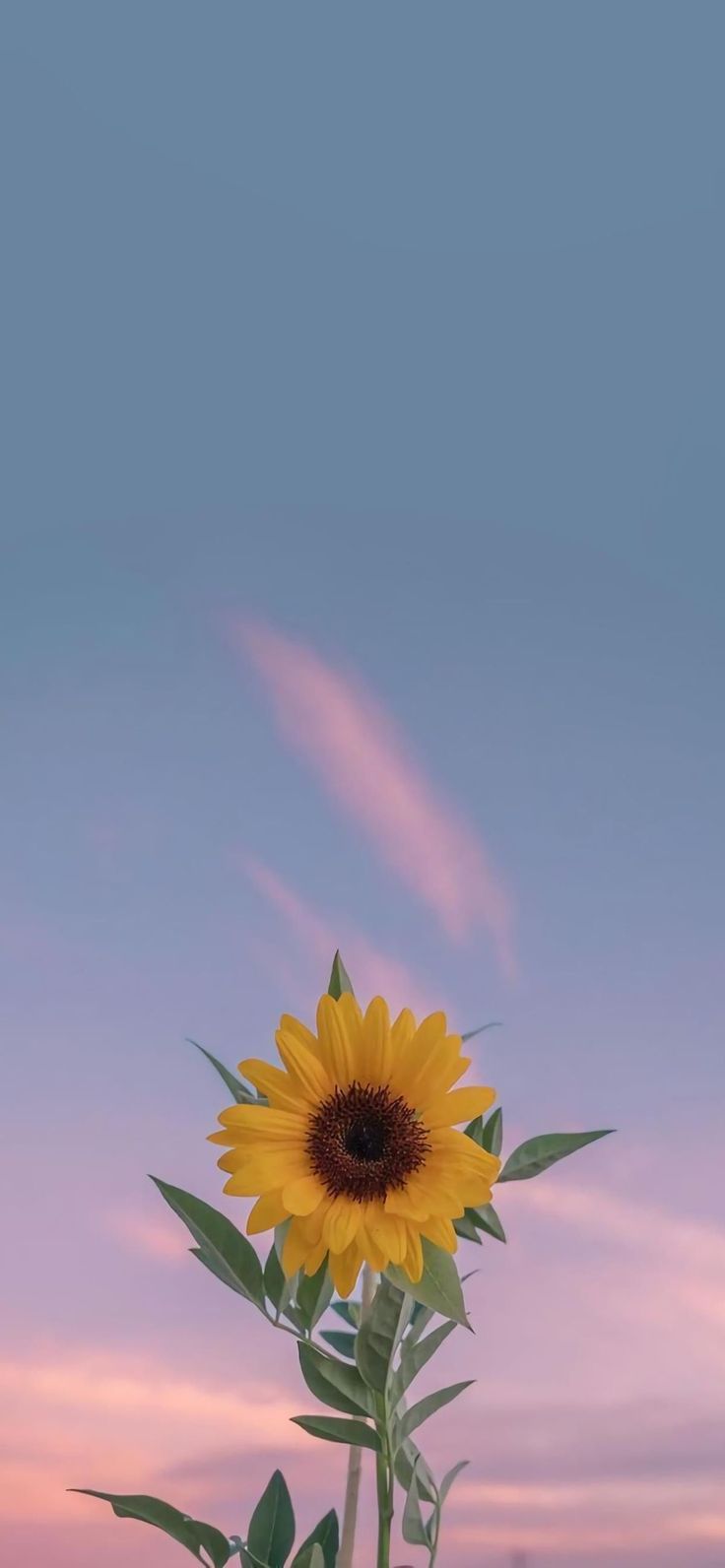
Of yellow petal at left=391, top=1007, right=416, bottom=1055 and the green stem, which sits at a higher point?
yellow petal at left=391, top=1007, right=416, bottom=1055

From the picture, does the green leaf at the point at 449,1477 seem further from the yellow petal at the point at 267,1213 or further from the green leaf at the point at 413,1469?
the yellow petal at the point at 267,1213

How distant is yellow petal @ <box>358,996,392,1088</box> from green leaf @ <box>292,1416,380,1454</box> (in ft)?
0.97

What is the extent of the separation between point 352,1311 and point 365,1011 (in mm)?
400

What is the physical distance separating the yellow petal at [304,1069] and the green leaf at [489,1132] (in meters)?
0.14

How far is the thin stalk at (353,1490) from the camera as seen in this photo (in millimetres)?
1241

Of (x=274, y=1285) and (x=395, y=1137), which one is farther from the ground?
(x=395, y=1137)

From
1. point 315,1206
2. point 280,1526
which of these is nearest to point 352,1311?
point 280,1526

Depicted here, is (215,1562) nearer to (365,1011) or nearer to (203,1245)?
(203,1245)

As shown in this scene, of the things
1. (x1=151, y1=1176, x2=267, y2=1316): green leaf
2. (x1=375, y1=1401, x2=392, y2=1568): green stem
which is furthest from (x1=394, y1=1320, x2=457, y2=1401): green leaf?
(x1=151, y1=1176, x2=267, y2=1316): green leaf

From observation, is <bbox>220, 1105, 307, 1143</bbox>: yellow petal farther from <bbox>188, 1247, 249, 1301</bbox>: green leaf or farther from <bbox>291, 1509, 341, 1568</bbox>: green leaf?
<bbox>291, 1509, 341, 1568</bbox>: green leaf

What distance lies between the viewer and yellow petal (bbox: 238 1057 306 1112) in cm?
128

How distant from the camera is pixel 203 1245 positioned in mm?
1314

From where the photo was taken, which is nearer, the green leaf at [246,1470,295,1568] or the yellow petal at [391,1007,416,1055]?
the yellow petal at [391,1007,416,1055]

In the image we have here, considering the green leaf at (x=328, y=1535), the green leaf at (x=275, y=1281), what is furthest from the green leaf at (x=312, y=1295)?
the green leaf at (x=328, y=1535)
